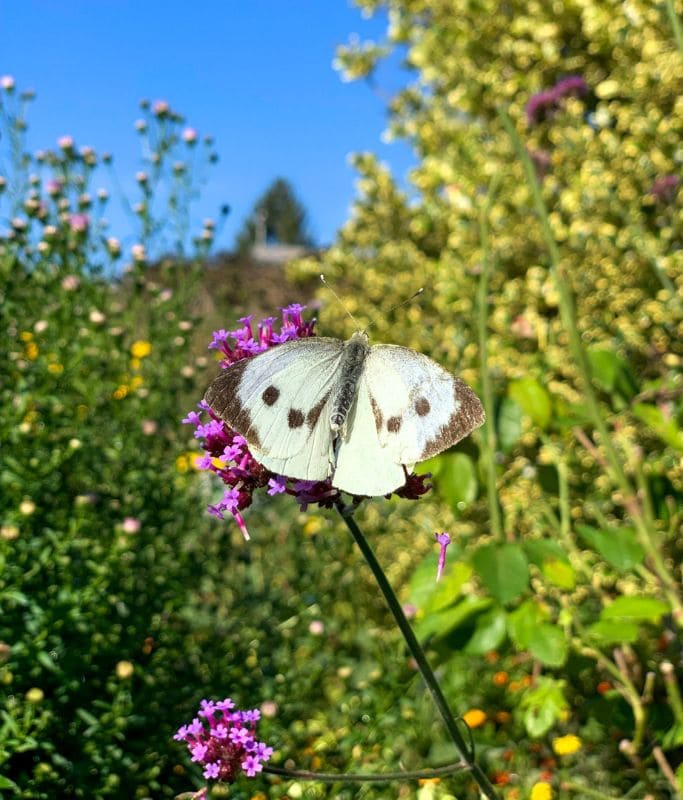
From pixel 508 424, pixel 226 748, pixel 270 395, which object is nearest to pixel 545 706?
Result: pixel 508 424

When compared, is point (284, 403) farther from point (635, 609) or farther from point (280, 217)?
point (280, 217)

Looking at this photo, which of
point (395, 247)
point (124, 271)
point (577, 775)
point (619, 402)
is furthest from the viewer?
point (395, 247)

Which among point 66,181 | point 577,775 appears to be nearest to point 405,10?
point 66,181

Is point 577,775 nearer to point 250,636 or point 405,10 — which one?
point 250,636

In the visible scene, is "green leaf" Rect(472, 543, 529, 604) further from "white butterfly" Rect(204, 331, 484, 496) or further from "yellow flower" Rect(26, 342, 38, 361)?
"yellow flower" Rect(26, 342, 38, 361)

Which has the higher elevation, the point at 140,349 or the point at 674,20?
the point at 140,349

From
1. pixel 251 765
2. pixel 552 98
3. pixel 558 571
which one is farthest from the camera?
pixel 552 98

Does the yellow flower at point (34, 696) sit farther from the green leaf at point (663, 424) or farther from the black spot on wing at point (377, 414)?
the green leaf at point (663, 424)

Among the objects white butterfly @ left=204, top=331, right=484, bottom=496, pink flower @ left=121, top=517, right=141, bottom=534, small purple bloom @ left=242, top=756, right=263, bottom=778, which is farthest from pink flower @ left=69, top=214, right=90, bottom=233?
small purple bloom @ left=242, top=756, right=263, bottom=778
